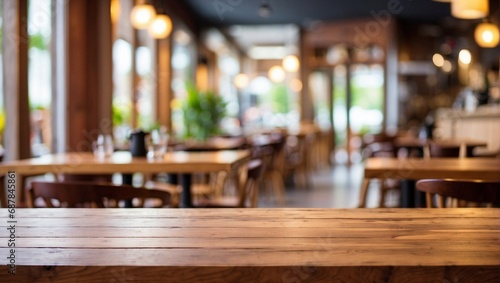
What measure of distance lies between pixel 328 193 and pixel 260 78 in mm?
12987

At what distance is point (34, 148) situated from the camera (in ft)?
21.4

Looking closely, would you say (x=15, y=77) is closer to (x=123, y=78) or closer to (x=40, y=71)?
(x=40, y=71)

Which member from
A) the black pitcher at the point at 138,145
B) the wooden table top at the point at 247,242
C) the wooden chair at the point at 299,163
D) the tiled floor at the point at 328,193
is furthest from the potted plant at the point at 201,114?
the wooden table top at the point at 247,242

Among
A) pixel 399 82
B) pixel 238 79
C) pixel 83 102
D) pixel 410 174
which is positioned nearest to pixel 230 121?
pixel 238 79

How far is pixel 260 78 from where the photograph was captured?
21.8m

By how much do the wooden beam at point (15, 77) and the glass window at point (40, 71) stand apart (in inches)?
7.0

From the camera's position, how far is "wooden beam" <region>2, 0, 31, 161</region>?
5273 mm

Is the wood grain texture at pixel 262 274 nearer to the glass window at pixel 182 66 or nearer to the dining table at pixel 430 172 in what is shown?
the dining table at pixel 430 172

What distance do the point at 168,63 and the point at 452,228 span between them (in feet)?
29.6

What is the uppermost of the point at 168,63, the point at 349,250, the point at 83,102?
the point at 168,63

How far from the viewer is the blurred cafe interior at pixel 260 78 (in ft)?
20.5

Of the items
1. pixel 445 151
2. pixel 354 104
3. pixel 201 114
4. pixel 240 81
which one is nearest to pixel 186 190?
pixel 445 151

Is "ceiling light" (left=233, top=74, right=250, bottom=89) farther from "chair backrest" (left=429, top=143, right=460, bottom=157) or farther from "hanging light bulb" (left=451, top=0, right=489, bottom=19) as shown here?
"chair backrest" (left=429, top=143, right=460, bottom=157)

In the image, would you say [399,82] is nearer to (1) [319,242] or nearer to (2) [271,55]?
(2) [271,55]
